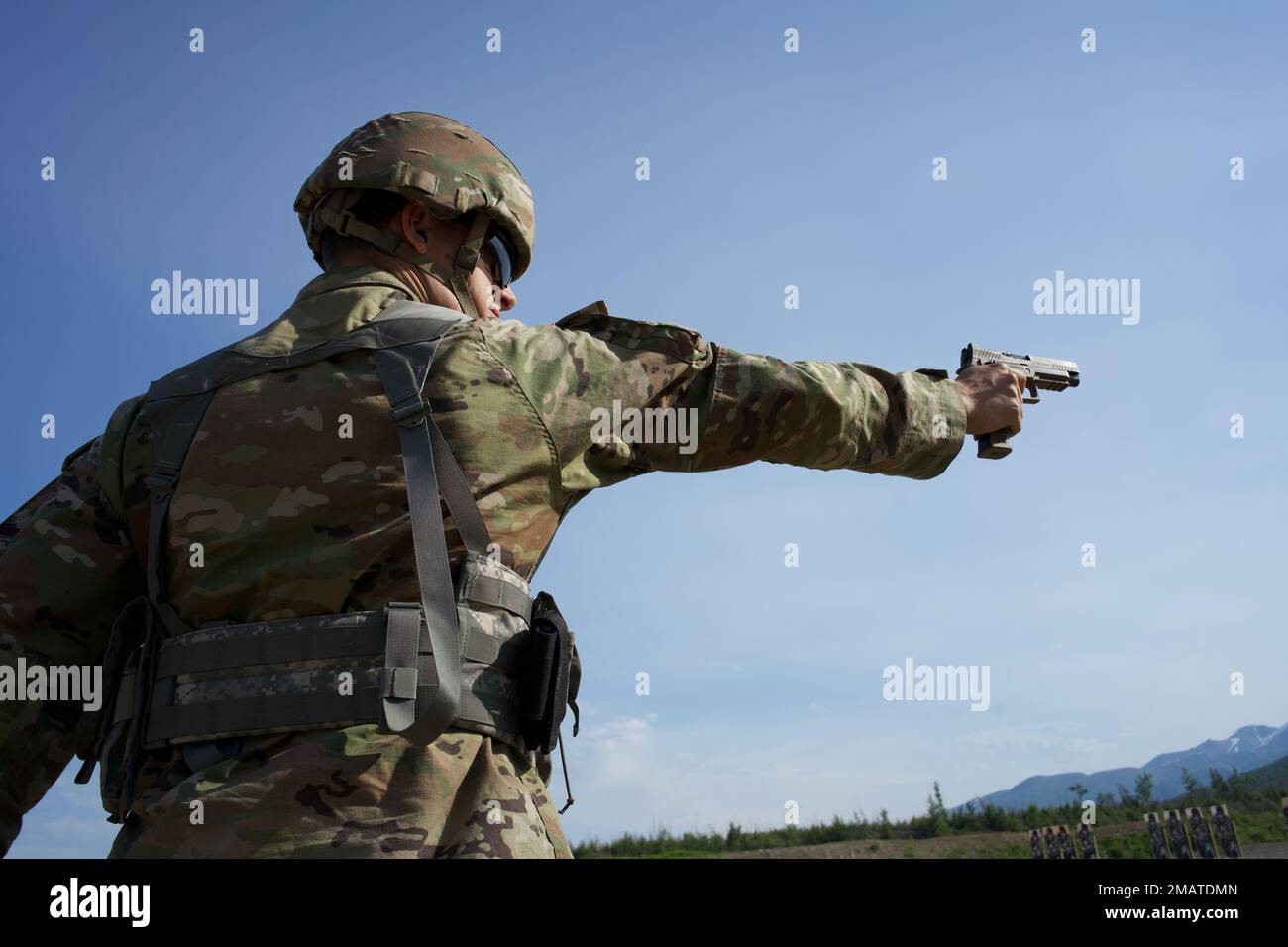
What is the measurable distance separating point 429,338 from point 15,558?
1.70 meters

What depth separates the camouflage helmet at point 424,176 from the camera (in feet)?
15.3

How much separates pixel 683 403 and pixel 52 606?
2.33 m

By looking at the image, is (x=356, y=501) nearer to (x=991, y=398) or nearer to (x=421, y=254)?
(x=421, y=254)

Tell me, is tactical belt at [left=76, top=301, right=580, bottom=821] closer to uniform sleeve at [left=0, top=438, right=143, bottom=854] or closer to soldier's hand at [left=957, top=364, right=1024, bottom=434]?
uniform sleeve at [left=0, top=438, right=143, bottom=854]

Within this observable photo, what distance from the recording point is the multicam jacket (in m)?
3.44

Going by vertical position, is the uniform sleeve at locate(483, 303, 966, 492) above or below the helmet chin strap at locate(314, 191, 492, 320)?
below

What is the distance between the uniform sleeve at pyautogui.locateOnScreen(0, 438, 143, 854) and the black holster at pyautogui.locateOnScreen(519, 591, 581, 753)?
1595 mm

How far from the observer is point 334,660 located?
3.55m

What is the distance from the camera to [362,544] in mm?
3664

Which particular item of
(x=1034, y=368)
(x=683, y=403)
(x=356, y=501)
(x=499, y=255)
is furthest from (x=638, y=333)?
(x=1034, y=368)

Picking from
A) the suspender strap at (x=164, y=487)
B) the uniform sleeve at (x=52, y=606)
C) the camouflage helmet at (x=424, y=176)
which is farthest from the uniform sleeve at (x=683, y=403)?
the uniform sleeve at (x=52, y=606)

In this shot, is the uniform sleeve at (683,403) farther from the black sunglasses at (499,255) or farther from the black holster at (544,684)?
A: the black sunglasses at (499,255)

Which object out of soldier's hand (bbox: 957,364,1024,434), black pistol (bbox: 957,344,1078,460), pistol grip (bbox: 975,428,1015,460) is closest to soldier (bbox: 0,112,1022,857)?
soldier's hand (bbox: 957,364,1024,434)
